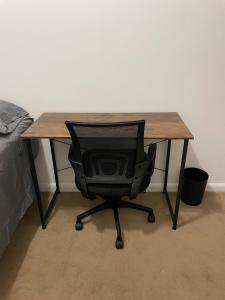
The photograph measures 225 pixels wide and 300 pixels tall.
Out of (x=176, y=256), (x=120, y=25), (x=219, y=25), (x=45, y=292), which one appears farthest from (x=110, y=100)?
(x=45, y=292)

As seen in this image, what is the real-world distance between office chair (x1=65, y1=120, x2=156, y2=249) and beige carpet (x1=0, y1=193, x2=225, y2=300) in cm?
46

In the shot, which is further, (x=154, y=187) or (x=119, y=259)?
(x=154, y=187)

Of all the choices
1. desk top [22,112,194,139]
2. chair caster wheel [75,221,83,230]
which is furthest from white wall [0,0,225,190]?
chair caster wheel [75,221,83,230]

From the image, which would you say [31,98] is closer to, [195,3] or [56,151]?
[56,151]

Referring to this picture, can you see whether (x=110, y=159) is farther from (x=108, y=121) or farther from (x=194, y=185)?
(x=194, y=185)

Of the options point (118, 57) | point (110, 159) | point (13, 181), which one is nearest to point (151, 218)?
point (110, 159)

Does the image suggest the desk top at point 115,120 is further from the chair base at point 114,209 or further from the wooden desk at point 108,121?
the chair base at point 114,209

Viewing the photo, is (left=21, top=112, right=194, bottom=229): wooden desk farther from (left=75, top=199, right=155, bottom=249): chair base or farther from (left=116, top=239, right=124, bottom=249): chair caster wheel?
(left=116, top=239, right=124, bottom=249): chair caster wheel

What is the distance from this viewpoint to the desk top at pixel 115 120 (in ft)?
5.03

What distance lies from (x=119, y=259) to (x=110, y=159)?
73 cm

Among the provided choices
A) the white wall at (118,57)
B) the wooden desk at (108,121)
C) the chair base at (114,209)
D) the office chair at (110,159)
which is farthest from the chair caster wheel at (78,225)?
the white wall at (118,57)

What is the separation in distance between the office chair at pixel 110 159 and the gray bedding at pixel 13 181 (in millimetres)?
454

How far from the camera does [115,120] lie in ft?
5.89

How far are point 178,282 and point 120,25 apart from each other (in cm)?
187
